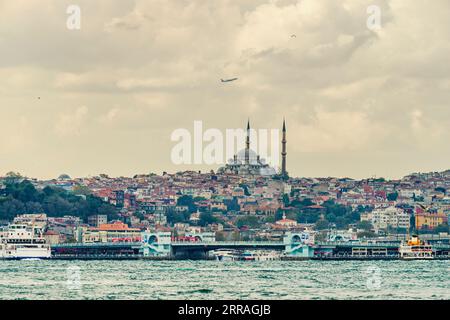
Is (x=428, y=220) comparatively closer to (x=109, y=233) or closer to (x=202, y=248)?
(x=109, y=233)

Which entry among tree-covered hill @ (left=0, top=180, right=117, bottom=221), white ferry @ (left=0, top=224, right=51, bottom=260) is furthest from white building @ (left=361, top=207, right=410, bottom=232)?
white ferry @ (left=0, top=224, right=51, bottom=260)

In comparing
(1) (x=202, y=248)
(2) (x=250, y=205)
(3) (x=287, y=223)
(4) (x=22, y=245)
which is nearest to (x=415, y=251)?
(1) (x=202, y=248)

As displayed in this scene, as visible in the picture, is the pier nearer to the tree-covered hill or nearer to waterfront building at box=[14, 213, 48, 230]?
waterfront building at box=[14, 213, 48, 230]

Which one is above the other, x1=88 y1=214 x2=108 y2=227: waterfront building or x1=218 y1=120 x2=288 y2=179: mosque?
x1=218 y1=120 x2=288 y2=179: mosque

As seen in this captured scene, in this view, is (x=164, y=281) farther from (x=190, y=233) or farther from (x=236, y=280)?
(x=190, y=233)

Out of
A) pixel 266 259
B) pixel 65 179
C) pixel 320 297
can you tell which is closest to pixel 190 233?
pixel 266 259

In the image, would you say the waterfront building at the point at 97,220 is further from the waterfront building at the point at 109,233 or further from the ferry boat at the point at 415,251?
the ferry boat at the point at 415,251
